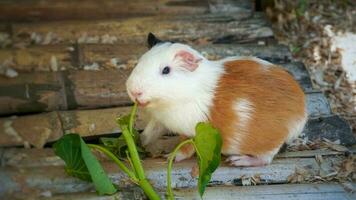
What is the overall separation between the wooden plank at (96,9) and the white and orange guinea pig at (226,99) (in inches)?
77.9

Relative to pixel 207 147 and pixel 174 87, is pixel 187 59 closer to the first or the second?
pixel 174 87

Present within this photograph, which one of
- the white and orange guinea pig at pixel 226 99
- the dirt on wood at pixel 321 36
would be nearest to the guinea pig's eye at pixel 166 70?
the white and orange guinea pig at pixel 226 99

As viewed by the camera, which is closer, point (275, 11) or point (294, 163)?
point (294, 163)

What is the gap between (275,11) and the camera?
6.04 meters

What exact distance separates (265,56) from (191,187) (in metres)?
1.81

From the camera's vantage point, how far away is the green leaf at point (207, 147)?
330cm

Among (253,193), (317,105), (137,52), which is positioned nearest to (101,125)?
(137,52)

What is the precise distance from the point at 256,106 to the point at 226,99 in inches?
7.2

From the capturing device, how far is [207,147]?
3.35m

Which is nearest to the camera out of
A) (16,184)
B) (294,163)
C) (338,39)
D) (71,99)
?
(16,184)

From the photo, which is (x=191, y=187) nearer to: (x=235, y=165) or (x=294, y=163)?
(x=235, y=165)

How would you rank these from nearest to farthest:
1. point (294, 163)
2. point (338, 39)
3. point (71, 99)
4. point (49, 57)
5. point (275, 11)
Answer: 1. point (294, 163)
2. point (71, 99)
3. point (49, 57)
4. point (338, 39)
5. point (275, 11)

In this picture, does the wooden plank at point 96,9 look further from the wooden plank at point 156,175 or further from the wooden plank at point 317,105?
the wooden plank at point 156,175

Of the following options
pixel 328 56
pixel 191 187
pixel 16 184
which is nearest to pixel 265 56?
pixel 328 56
